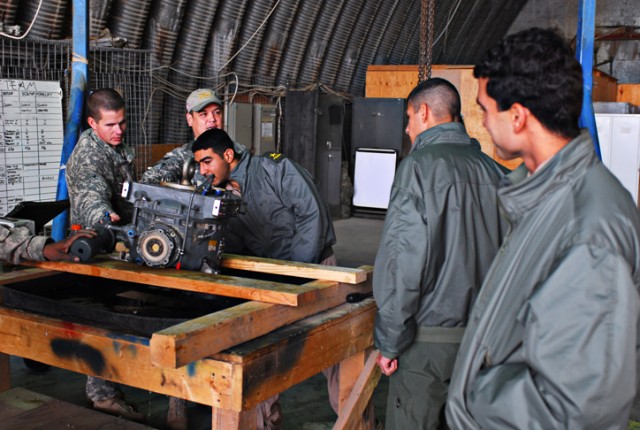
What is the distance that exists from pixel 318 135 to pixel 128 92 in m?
Result: 3.72

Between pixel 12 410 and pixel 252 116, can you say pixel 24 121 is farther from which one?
pixel 252 116

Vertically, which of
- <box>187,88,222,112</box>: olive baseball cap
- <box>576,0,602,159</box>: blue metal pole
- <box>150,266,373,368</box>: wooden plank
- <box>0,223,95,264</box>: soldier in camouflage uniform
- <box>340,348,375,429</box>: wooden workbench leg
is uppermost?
<box>576,0,602,159</box>: blue metal pole

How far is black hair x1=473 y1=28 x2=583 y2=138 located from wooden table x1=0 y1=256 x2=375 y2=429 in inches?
43.5

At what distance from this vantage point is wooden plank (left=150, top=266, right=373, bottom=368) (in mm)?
2025

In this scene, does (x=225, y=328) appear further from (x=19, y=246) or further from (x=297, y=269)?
(x=19, y=246)

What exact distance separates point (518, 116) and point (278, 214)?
7.21 feet

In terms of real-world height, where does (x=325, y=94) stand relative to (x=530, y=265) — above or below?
above

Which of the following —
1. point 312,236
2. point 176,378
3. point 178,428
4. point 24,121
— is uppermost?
point 24,121

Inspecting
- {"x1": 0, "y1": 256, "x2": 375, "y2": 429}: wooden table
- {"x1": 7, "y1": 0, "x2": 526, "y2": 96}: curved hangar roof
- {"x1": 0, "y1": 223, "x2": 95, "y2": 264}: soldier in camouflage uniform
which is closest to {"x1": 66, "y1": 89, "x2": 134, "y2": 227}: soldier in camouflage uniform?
{"x1": 0, "y1": 223, "x2": 95, "y2": 264}: soldier in camouflage uniform

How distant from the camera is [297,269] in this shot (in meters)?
2.95

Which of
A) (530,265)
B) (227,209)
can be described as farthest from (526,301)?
(227,209)

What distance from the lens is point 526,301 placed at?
152 centimetres

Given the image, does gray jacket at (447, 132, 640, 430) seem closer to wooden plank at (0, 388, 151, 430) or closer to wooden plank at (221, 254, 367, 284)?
wooden plank at (221, 254, 367, 284)

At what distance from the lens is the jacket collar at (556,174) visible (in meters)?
1.55
